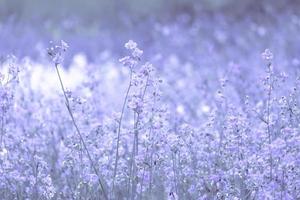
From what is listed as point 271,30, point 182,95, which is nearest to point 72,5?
point 271,30

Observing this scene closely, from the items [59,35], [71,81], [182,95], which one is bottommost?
[182,95]

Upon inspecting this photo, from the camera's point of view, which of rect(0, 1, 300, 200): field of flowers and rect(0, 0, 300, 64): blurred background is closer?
rect(0, 1, 300, 200): field of flowers

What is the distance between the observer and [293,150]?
343 centimetres

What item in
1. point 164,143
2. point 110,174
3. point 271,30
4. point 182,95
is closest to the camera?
point 164,143

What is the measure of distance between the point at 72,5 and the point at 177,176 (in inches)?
626

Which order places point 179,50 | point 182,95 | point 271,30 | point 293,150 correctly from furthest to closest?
point 271,30, point 179,50, point 182,95, point 293,150

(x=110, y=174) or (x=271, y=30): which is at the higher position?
(x=271, y=30)

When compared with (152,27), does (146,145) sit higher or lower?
lower

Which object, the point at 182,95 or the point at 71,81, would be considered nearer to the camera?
the point at 182,95

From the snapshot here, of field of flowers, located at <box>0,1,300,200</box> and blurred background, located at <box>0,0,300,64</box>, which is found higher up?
blurred background, located at <box>0,0,300,64</box>

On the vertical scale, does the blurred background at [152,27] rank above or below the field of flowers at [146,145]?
above

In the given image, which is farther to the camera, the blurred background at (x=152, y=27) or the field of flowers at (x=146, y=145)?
the blurred background at (x=152, y=27)

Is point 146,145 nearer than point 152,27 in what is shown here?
Yes

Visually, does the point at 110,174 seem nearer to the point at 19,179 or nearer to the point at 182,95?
the point at 19,179
